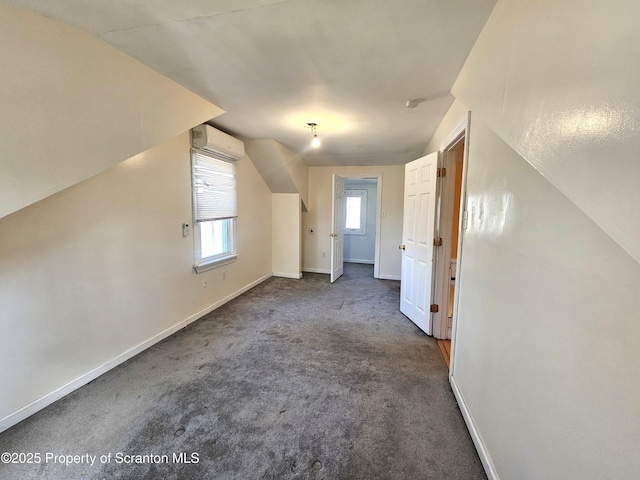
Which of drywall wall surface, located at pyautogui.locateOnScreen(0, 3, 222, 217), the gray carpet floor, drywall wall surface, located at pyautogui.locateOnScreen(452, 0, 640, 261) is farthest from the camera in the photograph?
the gray carpet floor

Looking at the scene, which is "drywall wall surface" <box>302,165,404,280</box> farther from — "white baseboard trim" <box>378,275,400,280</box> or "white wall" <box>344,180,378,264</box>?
"white wall" <box>344,180,378,264</box>

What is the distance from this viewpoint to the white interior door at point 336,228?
5.03 metres

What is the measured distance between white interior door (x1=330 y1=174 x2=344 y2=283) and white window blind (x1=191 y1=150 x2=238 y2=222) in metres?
1.76

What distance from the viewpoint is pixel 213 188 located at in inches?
140

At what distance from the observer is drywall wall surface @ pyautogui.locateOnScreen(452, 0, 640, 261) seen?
0.54 meters

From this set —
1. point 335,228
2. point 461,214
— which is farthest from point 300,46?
point 335,228

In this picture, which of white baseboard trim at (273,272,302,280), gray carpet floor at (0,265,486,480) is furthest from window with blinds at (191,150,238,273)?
white baseboard trim at (273,272,302,280)

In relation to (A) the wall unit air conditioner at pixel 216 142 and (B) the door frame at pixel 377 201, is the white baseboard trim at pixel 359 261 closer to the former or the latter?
(B) the door frame at pixel 377 201

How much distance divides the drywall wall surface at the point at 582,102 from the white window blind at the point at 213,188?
3.06 meters

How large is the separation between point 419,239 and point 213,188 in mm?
2619

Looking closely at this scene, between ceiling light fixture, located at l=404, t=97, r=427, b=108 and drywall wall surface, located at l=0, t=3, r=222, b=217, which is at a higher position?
ceiling light fixture, located at l=404, t=97, r=427, b=108

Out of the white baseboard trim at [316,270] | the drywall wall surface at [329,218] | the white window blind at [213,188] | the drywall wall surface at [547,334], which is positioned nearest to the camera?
the drywall wall surface at [547,334]

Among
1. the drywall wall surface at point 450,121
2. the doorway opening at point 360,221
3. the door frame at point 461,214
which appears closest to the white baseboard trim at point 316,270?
the doorway opening at point 360,221

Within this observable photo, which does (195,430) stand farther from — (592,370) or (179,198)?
(179,198)
